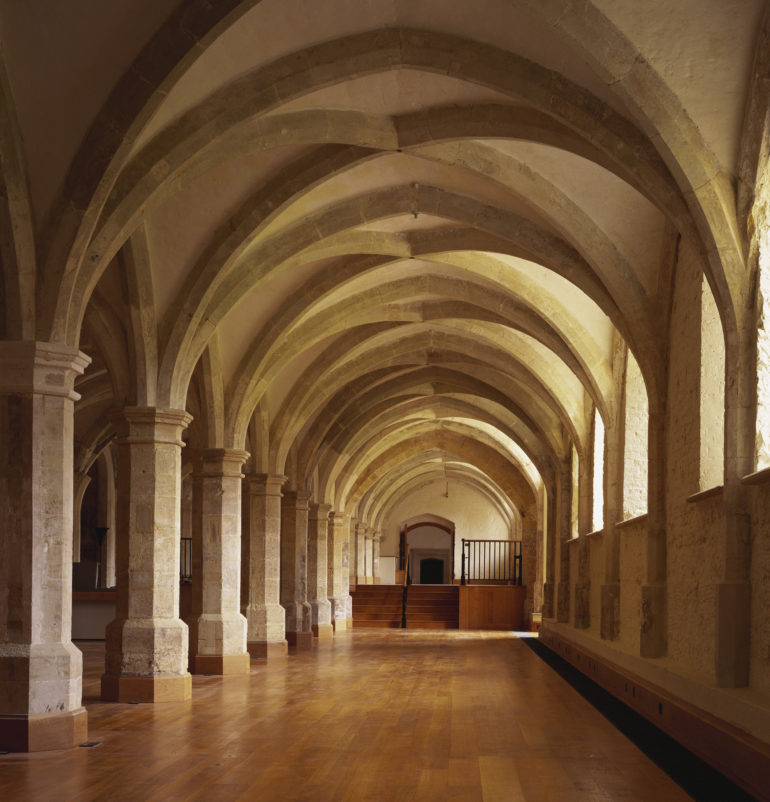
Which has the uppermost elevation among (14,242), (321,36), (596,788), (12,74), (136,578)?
(321,36)

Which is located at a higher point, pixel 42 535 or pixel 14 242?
pixel 14 242

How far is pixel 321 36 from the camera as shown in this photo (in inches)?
281

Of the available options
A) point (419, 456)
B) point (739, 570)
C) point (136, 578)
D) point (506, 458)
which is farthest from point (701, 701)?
point (419, 456)

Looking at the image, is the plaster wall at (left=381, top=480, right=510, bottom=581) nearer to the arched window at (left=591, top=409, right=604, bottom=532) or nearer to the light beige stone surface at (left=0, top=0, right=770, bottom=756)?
the light beige stone surface at (left=0, top=0, right=770, bottom=756)

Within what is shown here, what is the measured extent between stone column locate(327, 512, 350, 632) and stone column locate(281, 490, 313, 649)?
4915 mm

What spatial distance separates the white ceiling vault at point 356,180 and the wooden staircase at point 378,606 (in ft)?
35.2

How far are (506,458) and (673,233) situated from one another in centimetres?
1728

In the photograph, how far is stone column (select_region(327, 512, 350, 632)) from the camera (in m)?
22.7

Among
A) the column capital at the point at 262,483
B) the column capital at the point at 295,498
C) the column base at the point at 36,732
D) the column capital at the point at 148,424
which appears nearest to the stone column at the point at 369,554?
the column capital at the point at 295,498

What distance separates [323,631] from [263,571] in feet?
18.0

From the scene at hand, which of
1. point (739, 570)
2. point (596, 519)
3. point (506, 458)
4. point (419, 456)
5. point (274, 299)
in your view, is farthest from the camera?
point (419, 456)

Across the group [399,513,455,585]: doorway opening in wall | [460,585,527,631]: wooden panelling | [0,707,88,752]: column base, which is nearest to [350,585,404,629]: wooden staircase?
[460,585,527,631]: wooden panelling

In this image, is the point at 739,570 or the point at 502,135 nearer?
the point at 739,570

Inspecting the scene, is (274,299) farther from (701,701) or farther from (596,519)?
(701,701)
